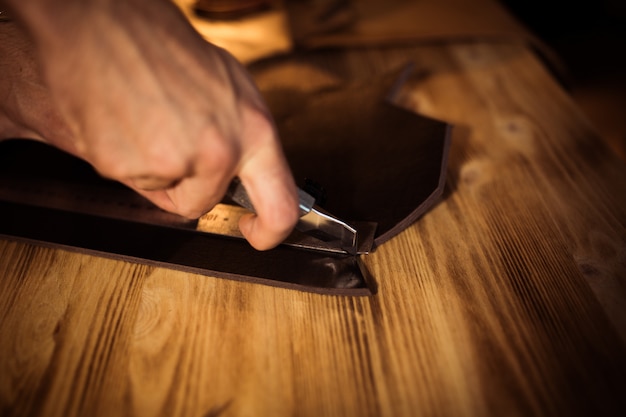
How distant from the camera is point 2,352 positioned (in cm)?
47

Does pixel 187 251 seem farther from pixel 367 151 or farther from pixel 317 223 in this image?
pixel 367 151

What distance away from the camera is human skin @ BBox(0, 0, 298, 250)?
36 cm

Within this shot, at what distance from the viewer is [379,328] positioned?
0.49m

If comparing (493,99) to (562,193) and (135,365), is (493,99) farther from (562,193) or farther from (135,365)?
(135,365)

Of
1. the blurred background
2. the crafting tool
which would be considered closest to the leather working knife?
the crafting tool

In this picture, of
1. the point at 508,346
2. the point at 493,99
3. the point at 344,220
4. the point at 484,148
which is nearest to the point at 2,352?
the point at 344,220

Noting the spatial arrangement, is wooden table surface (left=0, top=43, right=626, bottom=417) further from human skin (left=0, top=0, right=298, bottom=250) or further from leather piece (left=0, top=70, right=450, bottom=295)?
human skin (left=0, top=0, right=298, bottom=250)

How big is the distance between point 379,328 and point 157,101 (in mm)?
334

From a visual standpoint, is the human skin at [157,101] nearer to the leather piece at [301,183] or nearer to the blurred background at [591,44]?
the leather piece at [301,183]

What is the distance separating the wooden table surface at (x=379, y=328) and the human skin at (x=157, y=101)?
14cm

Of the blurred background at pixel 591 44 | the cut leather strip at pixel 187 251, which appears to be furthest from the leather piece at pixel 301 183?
the blurred background at pixel 591 44

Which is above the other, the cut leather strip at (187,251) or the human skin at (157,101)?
the human skin at (157,101)

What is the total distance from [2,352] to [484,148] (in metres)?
0.74

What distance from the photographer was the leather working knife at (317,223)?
491mm
